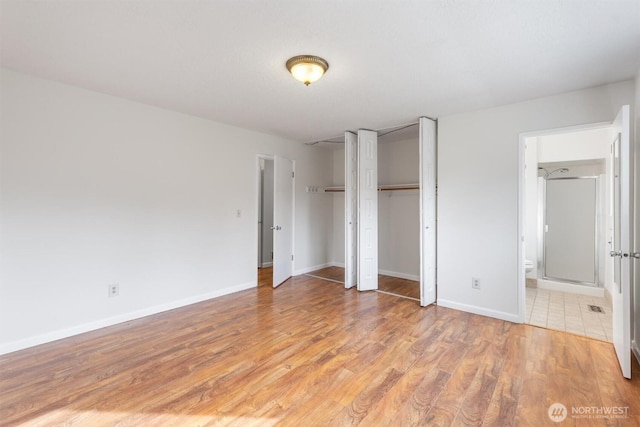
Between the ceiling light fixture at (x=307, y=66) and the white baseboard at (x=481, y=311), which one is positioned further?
the white baseboard at (x=481, y=311)

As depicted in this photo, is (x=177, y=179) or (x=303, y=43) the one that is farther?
(x=177, y=179)

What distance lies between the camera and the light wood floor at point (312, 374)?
1.80 m

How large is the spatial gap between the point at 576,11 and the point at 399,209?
3.79m

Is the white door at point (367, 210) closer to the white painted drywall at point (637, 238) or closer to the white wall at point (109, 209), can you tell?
the white wall at point (109, 209)

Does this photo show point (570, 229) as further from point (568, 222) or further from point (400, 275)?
point (400, 275)

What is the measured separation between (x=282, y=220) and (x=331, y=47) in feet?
10.3

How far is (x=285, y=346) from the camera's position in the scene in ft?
8.74

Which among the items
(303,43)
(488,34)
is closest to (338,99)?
(303,43)

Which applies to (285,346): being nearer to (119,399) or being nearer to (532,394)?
(119,399)

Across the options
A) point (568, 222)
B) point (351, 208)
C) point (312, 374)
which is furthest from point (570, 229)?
point (312, 374)

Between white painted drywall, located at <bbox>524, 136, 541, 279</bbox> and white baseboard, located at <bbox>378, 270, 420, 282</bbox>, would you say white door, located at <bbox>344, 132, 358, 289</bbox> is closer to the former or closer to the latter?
white baseboard, located at <bbox>378, 270, 420, 282</bbox>

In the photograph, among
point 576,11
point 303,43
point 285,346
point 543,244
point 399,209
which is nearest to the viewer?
point 576,11

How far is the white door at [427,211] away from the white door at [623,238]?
172 cm

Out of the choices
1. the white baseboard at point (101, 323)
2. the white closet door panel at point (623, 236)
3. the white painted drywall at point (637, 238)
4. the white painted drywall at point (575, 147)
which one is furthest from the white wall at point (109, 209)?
the white painted drywall at point (575, 147)
